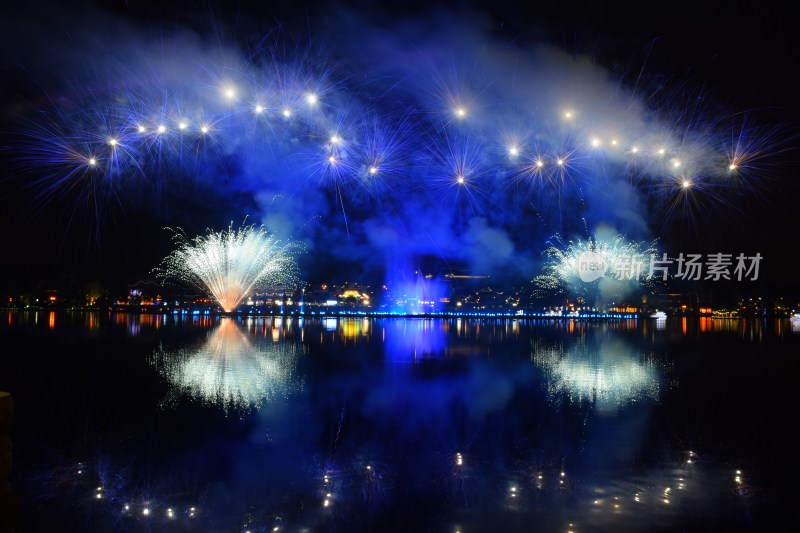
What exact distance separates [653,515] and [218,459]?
4083mm

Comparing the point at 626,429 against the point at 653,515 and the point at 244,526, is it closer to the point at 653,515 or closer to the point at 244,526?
the point at 653,515

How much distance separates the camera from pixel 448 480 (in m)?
5.51

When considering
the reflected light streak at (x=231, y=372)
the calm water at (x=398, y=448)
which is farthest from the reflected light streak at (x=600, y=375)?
the reflected light streak at (x=231, y=372)

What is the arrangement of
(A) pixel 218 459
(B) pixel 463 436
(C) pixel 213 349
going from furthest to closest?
1. (C) pixel 213 349
2. (B) pixel 463 436
3. (A) pixel 218 459

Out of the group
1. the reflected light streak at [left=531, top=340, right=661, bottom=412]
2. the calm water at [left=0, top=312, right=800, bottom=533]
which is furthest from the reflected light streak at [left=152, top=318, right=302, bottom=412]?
the reflected light streak at [left=531, top=340, right=661, bottom=412]

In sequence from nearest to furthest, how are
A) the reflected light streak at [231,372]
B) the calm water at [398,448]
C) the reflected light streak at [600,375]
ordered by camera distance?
the calm water at [398,448], the reflected light streak at [231,372], the reflected light streak at [600,375]

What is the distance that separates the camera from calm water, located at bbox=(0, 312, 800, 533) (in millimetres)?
4699

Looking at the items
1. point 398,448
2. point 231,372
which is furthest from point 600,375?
point 231,372

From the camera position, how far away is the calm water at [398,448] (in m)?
4.70

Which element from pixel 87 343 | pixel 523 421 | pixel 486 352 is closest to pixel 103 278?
pixel 87 343

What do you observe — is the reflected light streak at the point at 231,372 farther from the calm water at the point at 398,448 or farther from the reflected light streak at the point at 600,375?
the reflected light streak at the point at 600,375

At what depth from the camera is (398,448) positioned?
6.62 metres

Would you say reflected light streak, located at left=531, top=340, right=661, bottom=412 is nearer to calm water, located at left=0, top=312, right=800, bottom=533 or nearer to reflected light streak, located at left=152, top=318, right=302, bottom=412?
calm water, located at left=0, top=312, right=800, bottom=533

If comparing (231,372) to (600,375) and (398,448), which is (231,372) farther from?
(600,375)
